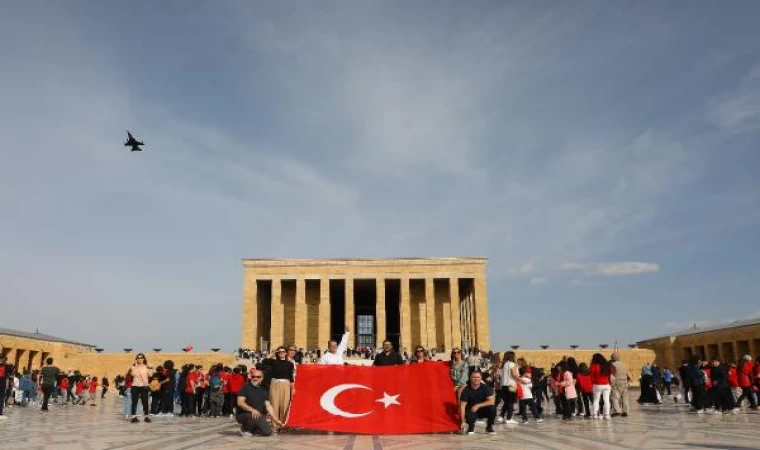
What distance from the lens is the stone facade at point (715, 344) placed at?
4206 centimetres

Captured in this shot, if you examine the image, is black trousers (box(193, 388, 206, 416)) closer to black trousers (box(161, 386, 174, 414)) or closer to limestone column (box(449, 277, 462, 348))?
black trousers (box(161, 386, 174, 414))

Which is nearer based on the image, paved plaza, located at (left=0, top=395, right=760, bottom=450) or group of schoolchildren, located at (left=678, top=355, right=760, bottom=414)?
paved plaza, located at (left=0, top=395, right=760, bottom=450)

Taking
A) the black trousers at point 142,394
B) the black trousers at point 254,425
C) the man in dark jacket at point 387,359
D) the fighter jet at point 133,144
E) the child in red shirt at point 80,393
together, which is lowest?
the child in red shirt at point 80,393

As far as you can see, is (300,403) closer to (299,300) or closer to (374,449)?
(374,449)

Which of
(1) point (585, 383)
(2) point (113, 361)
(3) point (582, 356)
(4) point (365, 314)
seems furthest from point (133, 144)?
(4) point (365, 314)

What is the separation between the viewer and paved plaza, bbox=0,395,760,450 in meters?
8.15

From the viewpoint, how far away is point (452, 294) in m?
48.2

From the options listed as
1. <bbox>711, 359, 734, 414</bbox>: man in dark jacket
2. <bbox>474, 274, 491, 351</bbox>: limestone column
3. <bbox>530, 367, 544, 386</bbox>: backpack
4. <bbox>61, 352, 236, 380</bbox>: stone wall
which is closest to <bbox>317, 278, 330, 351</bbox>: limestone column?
<bbox>61, 352, 236, 380</bbox>: stone wall

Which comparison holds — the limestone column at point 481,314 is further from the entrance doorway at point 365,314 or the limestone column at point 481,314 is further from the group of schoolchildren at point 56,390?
the group of schoolchildren at point 56,390

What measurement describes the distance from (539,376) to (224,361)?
29846mm

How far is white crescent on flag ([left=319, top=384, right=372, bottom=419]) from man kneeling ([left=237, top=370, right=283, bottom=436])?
91 cm

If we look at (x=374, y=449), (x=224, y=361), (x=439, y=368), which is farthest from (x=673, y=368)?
(x=374, y=449)

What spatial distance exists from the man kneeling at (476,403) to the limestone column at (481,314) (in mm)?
36875

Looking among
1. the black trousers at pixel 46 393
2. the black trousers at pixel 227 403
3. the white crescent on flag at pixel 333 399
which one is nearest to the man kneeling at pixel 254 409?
the white crescent on flag at pixel 333 399
